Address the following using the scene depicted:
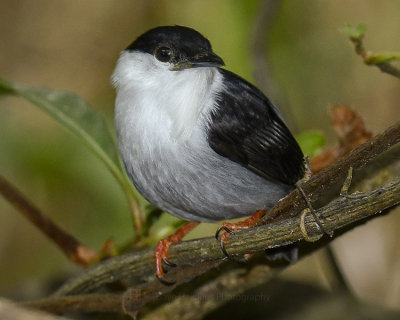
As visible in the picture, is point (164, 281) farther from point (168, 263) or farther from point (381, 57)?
point (381, 57)

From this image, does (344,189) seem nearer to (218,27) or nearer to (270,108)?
(270,108)

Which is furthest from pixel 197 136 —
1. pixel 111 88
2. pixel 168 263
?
pixel 111 88

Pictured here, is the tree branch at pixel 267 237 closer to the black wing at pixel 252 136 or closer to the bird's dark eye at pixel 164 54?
the black wing at pixel 252 136

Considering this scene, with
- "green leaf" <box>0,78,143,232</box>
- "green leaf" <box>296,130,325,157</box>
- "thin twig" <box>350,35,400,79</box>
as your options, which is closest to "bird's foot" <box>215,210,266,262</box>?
"green leaf" <box>296,130,325,157</box>

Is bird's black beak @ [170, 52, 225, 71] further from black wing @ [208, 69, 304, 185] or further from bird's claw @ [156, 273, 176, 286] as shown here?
bird's claw @ [156, 273, 176, 286]

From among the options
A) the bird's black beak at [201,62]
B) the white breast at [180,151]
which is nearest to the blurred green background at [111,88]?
the white breast at [180,151]

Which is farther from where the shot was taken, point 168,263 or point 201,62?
point 201,62
